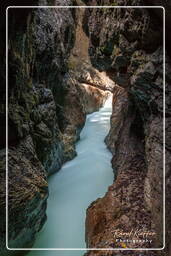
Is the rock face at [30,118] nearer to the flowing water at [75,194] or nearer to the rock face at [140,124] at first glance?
the flowing water at [75,194]

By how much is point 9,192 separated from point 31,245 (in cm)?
165

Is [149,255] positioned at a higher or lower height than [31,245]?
higher

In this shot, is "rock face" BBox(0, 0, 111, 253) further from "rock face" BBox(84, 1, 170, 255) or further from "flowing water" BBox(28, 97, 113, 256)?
"rock face" BBox(84, 1, 170, 255)

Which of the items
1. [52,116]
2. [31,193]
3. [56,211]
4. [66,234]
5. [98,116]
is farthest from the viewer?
[98,116]

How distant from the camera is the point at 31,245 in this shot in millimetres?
4957

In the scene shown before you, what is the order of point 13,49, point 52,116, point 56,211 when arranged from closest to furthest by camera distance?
1. point 13,49
2. point 56,211
3. point 52,116

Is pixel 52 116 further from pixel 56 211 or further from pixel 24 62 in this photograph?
pixel 56 211

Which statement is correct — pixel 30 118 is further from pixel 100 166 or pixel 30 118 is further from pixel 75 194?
pixel 100 166

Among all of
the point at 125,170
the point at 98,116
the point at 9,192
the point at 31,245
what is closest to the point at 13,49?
the point at 9,192

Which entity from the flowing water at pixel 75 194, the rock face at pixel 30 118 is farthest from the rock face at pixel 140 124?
the rock face at pixel 30 118

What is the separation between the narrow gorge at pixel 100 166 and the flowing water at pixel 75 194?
1.2 inches

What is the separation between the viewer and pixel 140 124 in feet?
18.5

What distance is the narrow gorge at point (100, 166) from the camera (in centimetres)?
346

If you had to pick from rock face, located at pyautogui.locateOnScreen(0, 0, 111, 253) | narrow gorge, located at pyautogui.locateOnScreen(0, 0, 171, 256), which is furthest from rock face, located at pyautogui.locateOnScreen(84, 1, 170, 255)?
rock face, located at pyautogui.locateOnScreen(0, 0, 111, 253)
